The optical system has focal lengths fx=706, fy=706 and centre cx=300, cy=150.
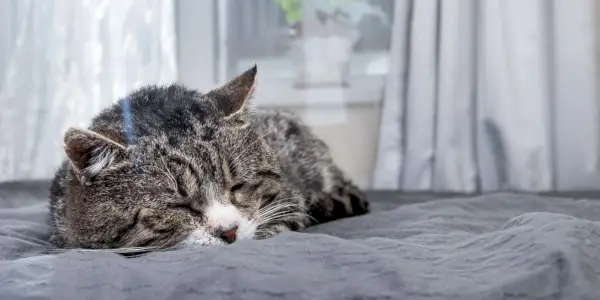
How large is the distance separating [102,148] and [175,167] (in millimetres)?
117

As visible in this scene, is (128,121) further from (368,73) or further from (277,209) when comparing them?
(368,73)

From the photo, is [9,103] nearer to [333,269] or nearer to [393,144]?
[393,144]

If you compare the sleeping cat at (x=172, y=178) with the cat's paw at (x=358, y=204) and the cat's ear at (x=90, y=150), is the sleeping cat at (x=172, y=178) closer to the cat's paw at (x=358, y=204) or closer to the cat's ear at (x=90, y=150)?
the cat's ear at (x=90, y=150)

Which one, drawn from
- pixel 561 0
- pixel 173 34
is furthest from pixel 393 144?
pixel 173 34

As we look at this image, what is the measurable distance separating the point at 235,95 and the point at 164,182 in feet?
0.90

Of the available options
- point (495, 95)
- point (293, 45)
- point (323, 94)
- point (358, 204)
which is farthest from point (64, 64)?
point (495, 95)

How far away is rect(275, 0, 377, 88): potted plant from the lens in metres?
2.56

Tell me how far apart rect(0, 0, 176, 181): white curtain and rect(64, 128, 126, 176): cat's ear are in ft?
4.57

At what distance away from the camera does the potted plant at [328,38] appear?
2564 millimetres

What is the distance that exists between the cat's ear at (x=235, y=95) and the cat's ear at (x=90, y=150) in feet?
0.77

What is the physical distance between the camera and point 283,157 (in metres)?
1.64

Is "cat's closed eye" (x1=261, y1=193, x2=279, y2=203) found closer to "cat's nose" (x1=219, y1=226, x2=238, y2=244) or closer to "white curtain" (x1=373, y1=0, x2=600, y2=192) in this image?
"cat's nose" (x1=219, y1=226, x2=238, y2=244)

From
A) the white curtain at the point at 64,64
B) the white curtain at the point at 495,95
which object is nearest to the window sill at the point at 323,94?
the white curtain at the point at 495,95

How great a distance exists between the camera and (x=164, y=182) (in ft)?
3.67
